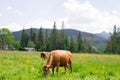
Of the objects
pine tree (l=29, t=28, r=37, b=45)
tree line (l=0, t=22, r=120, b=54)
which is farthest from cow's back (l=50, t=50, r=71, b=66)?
pine tree (l=29, t=28, r=37, b=45)

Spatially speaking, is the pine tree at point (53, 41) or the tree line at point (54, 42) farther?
the tree line at point (54, 42)

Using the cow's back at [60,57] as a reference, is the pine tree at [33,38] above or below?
above

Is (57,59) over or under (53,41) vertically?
under

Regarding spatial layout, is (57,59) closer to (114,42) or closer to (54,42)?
(114,42)

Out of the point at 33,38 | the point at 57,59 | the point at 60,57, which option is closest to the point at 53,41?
the point at 33,38

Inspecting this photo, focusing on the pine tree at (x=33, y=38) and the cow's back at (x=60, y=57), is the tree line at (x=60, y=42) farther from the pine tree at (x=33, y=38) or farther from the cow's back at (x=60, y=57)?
the cow's back at (x=60, y=57)

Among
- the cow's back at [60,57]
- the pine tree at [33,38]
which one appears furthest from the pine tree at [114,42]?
the cow's back at [60,57]

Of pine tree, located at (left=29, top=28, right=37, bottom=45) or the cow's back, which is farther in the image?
pine tree, located at (left=29, top=28, right=37, bottom=45)

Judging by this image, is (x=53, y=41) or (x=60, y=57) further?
(x=53, y=41)

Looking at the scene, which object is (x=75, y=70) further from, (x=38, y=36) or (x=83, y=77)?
(x=38, y=36)

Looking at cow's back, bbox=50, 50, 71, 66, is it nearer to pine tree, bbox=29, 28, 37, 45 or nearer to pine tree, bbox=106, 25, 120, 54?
pine tree, bbox=106, 25, 120, 54

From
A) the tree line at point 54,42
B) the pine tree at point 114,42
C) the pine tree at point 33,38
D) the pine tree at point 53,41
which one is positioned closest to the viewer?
the pine tree at point 114,42

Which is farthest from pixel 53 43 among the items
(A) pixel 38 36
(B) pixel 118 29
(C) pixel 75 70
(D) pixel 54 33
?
(C) pixel 75 70

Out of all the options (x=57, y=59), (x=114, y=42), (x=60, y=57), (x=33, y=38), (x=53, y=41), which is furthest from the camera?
(x=33, y=38)
